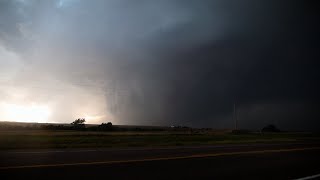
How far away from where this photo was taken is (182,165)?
551 inches

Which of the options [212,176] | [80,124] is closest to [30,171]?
[212,176]

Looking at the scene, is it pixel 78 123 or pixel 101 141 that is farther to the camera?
pixel 78 123

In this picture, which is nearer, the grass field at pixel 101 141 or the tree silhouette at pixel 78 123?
the grass field at pixel 101 141

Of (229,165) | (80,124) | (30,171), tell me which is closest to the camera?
(30,171)

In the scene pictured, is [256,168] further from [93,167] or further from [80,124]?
[80,124]

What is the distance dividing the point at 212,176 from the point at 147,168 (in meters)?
2.31

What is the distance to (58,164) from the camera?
12.6m

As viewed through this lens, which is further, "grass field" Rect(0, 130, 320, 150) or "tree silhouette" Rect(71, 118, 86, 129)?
"tree silhouette" Rect(71, 118, 86, 129)

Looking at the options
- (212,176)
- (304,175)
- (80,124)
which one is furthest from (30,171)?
(80,124)

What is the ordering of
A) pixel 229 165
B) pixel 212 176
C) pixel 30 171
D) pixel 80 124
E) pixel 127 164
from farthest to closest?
1. pixel 80 124
2. pixel 229 165
3. pixel 127 164
4. pixel 212 176
5. pixel 30 171

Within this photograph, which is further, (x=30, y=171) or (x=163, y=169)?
(x=163, y=169)

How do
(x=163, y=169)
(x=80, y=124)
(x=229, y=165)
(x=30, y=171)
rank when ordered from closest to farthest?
(x=30, y=171) < (x=163, y=169) < (x=229, y=165) < (x=80, y=124)

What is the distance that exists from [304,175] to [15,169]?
9.69m

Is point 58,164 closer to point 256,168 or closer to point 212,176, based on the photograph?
point 212,176
